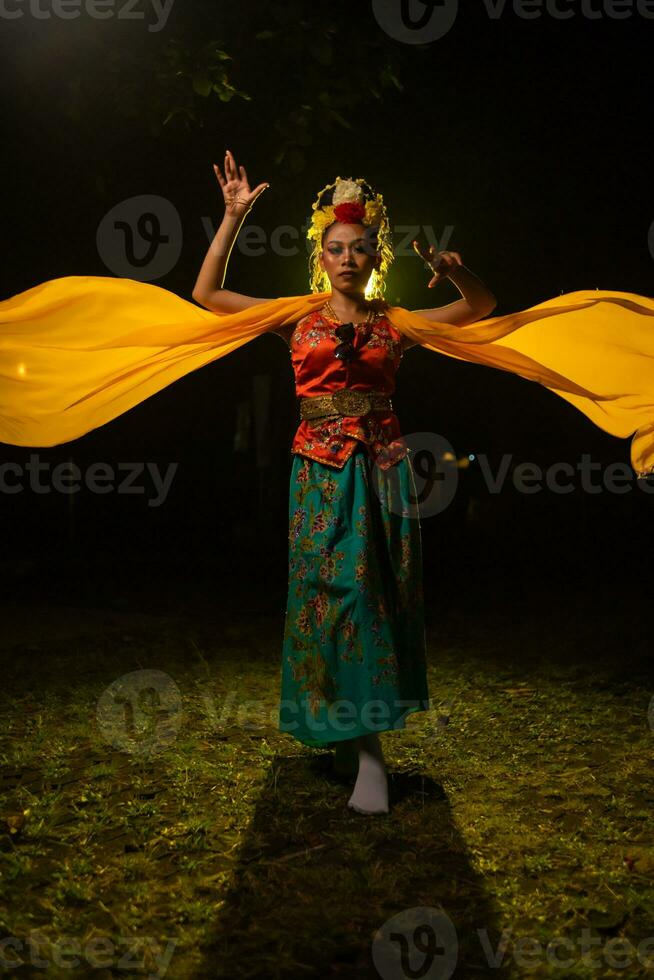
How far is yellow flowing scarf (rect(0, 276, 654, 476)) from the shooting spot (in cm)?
368

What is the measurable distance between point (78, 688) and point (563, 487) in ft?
43.6

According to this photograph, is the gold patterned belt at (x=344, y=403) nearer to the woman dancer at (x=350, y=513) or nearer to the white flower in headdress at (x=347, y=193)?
the woman dancer at (x=350, y=513)

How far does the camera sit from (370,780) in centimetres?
333

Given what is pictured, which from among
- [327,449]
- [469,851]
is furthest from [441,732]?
[327,449]

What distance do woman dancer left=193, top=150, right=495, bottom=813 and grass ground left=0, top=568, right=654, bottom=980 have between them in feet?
1.30

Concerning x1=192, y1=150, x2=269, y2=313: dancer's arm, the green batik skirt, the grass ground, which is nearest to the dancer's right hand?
x1=192, y1=150, x2=269, y2=313: dancer's arm

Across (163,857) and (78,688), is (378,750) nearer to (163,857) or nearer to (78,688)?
(163,857)

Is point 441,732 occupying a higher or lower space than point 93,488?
lower

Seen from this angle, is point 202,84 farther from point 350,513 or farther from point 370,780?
point 370,780

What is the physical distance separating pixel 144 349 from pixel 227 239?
65cm

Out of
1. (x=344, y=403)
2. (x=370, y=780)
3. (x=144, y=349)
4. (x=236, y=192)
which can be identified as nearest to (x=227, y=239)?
(x=236, y=192)

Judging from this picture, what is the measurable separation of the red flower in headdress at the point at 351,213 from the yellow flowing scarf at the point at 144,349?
577mm

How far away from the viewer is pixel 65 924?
251cm

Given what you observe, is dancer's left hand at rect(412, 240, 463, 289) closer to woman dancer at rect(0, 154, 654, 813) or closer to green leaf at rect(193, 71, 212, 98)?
woman dancer at rect(0, 154, 654, 813)
